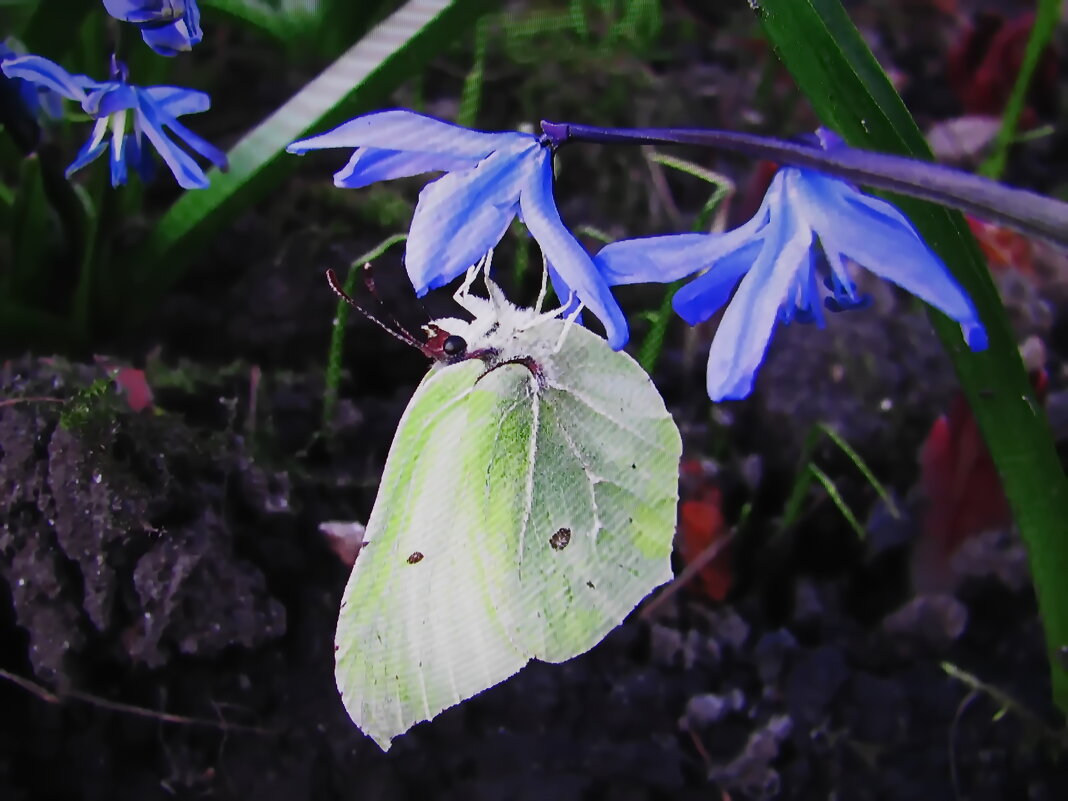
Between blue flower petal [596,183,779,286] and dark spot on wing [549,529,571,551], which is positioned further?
dark spot on wing [549,529,571,551]

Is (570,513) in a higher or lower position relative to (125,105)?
lower

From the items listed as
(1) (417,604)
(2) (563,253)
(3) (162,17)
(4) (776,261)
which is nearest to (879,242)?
(4) (776,261)

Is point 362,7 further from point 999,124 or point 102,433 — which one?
point 999,124

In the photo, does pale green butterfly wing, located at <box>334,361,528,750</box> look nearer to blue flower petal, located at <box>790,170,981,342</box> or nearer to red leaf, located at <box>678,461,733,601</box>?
blue flower petal, located at <box>790,170,981,342</box>

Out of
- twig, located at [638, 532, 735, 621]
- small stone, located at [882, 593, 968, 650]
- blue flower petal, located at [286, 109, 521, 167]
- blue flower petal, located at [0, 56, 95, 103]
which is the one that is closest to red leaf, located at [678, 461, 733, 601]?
twig, located at [638, 532, 735, 621]

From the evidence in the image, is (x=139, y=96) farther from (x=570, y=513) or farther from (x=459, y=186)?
(x=570, y=513)

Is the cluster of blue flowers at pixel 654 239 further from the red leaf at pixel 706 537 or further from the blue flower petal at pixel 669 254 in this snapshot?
the red leaf at pixel 706 537

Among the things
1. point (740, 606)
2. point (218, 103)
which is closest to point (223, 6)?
point (218, 103)
